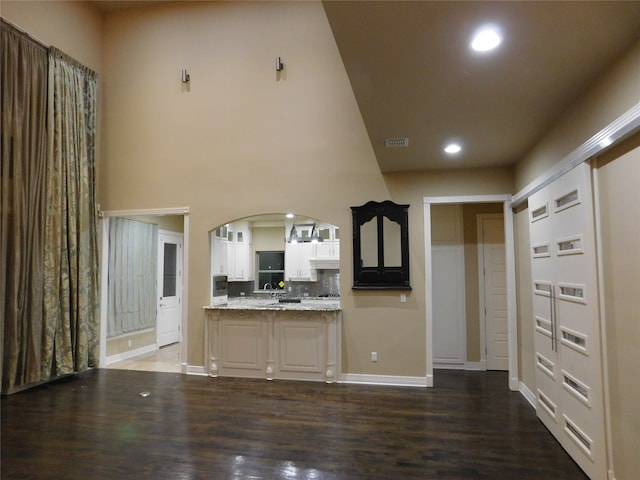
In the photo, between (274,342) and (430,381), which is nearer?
(430,381)

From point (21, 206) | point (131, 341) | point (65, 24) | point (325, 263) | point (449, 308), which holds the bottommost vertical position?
point (131, 341)

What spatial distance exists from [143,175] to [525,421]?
5.90 m

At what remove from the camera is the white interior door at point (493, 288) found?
555 centimetres

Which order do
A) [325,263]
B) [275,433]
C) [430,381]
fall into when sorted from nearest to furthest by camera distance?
[275,433] → [430,381] → [325,263]

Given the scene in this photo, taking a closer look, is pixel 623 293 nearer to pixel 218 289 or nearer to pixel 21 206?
pixel 218 289

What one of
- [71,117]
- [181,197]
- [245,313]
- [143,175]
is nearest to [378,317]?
[245,313]

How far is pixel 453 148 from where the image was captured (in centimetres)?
399

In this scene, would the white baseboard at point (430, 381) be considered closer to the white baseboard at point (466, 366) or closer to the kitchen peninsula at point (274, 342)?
the white baseboard at point (466, 366)

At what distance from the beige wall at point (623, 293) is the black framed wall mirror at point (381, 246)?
2571 millimetres

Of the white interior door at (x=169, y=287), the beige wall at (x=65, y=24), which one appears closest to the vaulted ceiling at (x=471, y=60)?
the beige wall at (x=65, y=24)

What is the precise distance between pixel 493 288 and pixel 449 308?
69 centimetres

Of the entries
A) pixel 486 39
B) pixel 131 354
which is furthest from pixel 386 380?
pixel 131 354

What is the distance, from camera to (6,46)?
4625 mm

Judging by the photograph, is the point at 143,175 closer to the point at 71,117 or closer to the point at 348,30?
the point at 71,117
